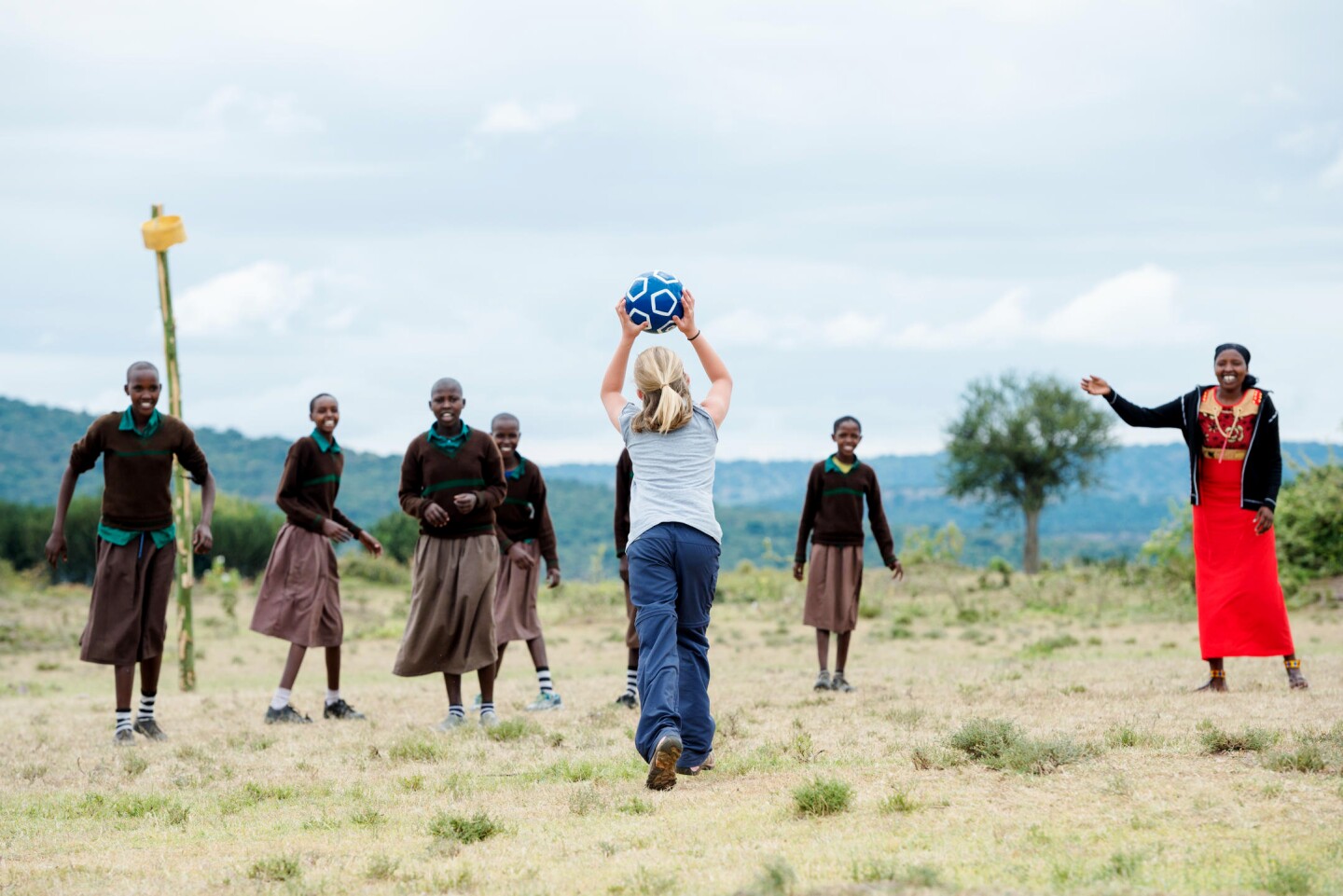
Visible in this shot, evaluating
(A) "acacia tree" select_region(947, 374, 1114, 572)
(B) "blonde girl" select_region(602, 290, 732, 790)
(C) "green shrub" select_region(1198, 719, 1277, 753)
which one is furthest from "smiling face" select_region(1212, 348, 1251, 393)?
(A) "acacia tree" select_region(947, 374, 1114, 572)

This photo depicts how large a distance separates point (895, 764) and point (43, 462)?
104838mm

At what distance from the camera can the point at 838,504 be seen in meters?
12.1

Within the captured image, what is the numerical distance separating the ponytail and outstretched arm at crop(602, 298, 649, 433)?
0.59 feet

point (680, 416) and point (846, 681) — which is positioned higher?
point (680, 416)

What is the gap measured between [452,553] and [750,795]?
4.33 m

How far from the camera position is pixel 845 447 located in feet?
39.3

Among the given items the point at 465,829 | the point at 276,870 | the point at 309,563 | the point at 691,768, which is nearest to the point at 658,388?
the point at 691,768

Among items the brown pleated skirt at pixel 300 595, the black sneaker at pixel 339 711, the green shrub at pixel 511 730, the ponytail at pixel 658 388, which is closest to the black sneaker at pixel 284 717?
the black sneaker at pixel 339 711

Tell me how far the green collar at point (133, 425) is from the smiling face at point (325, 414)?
1372 millimetres

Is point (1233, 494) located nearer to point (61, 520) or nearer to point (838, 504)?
point (838, 504)

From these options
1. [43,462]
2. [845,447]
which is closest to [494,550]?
[845,447]

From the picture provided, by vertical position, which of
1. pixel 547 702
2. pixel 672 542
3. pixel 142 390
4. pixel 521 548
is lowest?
pixel 547 702

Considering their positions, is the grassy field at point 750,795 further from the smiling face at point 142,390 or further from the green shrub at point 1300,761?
the smiling face at point 142,390

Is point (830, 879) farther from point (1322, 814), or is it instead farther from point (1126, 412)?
point (1126, 412)
